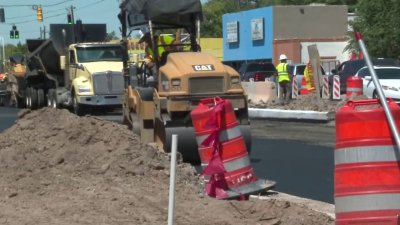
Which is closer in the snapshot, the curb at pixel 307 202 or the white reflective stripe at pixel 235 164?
the curb at pixel 307 202

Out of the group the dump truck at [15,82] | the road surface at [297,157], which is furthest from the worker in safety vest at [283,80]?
the dump truck at [15,82]

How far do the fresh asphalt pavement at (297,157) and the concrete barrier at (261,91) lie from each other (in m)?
8.80

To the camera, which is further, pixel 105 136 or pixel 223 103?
pixel 105 136

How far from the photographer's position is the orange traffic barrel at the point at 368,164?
7387mm

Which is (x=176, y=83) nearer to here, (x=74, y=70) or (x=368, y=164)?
(x=368, y=164)

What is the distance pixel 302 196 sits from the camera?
12.8 m

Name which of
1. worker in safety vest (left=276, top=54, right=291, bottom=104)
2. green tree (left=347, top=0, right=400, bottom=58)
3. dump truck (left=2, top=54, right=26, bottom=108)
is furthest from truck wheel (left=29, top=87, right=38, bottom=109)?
green tree (left=347, top=0, right=400, bottom=58)

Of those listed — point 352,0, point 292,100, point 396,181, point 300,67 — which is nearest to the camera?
point 396,181

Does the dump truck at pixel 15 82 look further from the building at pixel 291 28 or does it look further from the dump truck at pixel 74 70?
the building at pixel 291 28

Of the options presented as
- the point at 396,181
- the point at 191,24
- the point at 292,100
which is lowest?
the point at 292,100

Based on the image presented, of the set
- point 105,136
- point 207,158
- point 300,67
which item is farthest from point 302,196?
point 300,67

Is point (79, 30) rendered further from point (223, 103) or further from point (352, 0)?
point (352, 0)

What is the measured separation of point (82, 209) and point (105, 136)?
342 cm

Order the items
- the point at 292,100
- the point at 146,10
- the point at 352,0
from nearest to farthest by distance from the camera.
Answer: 1. the point at 146,10
2. the point at 292,100
3. the point at 352,0
